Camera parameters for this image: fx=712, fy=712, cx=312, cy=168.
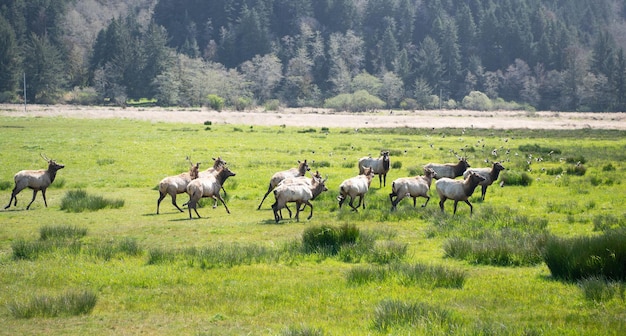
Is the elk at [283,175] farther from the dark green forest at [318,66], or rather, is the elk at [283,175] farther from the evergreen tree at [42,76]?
the evergreen tree at [42,76]

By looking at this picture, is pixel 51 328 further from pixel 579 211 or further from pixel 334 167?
pixel 334 167

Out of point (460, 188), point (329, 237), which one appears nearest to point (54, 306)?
point (329, 237)

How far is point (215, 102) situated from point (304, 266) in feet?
417

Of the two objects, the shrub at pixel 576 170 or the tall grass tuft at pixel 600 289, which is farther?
the shrub at pixel 576 170

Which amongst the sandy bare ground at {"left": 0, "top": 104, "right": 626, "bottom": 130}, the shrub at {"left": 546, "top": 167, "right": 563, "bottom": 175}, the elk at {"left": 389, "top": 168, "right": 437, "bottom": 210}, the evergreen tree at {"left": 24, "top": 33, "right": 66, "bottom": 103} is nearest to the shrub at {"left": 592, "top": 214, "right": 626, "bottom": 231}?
the elk at {"left": 389, "top": 168, "right": 437, "bottom": 210}

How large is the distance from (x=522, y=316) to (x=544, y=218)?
11.4 m

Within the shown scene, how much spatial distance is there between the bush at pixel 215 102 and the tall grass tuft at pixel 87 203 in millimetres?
113974

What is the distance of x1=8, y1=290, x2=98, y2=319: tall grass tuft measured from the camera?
12.1 meters

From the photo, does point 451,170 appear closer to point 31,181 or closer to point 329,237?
point 329,237

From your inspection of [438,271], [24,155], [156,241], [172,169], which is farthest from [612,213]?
[24,155]

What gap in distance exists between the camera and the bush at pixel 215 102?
459ft

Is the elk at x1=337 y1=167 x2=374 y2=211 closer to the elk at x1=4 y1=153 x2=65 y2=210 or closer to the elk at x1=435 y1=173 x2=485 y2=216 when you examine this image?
the elk at x1=435 y1=173 x2=485 y2=216

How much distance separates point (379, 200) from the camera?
2600 centimetres

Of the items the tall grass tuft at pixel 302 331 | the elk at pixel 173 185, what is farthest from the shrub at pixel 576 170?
the tall grass tuft at pixel 302 331
